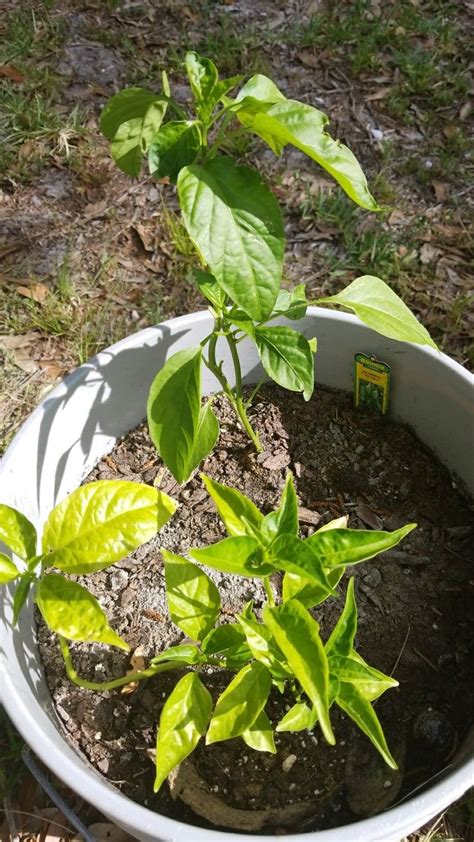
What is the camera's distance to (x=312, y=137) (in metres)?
0.91

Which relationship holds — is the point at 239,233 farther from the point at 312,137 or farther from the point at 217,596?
the point at 217,596

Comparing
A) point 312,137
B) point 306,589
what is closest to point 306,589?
point 306,589

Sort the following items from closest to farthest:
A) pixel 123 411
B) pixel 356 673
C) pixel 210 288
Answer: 1. pixel 356 673
2. pixel 210 288
3. pixel 123 411

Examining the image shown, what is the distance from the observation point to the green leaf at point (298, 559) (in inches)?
34.1

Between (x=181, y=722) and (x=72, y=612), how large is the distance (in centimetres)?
20

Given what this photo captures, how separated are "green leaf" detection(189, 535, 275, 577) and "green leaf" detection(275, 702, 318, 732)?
0.19 m

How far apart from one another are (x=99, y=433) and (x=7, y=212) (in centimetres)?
115

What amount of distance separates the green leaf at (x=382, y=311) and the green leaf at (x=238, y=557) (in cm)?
38

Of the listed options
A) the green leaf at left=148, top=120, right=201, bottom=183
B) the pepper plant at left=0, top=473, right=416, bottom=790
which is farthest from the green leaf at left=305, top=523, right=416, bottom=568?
the green leaf at left=148, top=120, right=201, bottom=183

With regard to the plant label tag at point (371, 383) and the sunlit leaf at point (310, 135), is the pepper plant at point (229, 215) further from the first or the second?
the plant label tag at point (371, 383)

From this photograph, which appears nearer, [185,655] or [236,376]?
[185,655]

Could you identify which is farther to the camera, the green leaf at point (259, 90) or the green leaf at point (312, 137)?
the green leaf at point (259, 90)

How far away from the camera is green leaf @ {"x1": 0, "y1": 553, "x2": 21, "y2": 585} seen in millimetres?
986

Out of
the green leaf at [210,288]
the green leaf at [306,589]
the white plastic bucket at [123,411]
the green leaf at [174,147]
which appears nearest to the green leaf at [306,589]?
the green leaf at [306,589]
